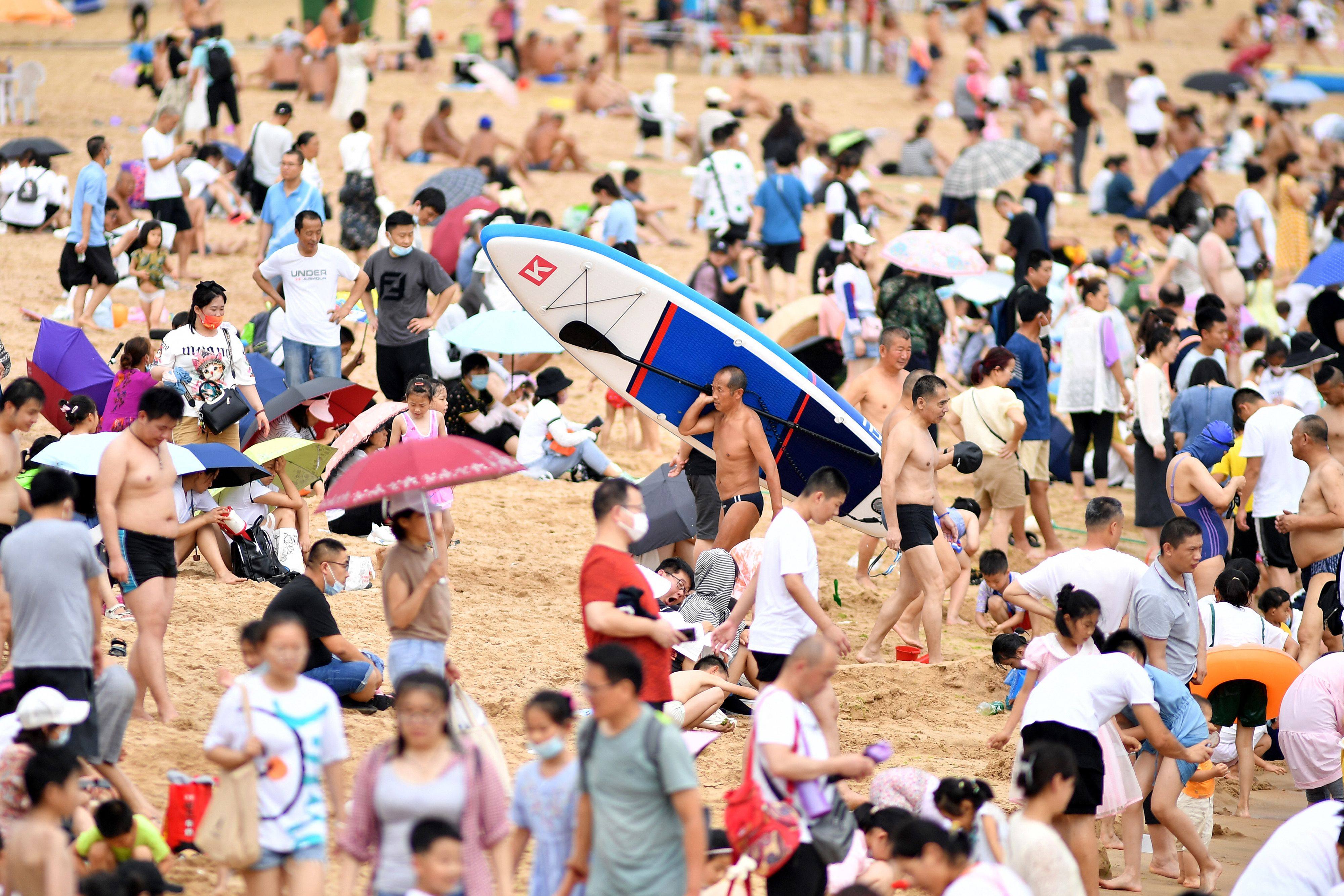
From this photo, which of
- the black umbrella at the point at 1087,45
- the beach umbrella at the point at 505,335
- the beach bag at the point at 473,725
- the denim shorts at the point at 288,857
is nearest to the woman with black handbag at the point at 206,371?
the beach umbrella at the point at 505,335

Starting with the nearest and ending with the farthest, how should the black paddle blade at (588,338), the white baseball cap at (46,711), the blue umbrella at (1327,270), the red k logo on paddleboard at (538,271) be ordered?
the white baseball cap at (46,711) < the red k logo on paddleboard at (538,271) < the black paddle blade at (588,338) < the blue umbrella at (1327,270)

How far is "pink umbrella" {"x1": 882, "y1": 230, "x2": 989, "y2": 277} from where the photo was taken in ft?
38.7

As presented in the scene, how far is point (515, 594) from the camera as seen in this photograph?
9836mm

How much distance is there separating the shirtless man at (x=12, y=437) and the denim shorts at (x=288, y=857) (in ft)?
7.34

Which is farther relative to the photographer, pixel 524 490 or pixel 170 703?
pixel 524 490

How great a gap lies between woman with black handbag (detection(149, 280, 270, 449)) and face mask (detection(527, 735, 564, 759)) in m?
4.67

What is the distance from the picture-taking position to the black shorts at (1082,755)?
6.08m

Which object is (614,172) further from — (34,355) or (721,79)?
(34,355)

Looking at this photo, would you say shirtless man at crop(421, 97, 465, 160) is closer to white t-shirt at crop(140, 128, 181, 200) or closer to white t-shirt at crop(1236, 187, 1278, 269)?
white t-shirt at crop(140, 128, 181, 200)

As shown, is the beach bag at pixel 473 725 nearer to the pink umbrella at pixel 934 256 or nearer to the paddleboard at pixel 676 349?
the paddleboard at pixel 676 349

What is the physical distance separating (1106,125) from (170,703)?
2507 centimetres

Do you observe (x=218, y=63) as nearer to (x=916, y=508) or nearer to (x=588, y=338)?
(x=588, y=338)

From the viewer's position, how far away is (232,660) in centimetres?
794

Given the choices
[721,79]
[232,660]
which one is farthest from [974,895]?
[721,79]
